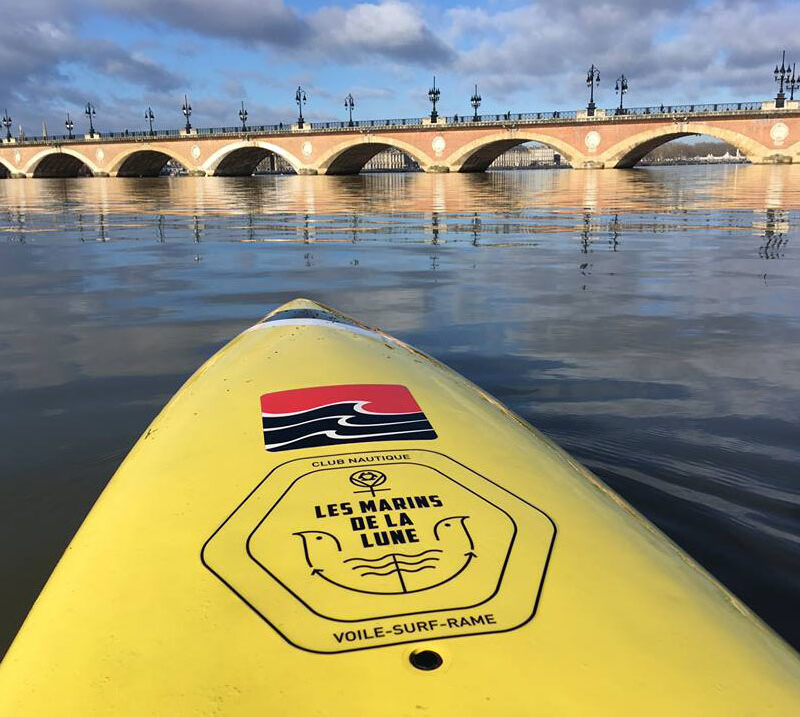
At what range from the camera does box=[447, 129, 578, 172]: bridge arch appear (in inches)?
2127

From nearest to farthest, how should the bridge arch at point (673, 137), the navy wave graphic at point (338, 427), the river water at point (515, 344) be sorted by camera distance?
the navy wave graphic at point (338, 427) < the river water at point (515, 344) < the bridge arch at point (673, 137)

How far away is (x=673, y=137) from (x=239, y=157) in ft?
146

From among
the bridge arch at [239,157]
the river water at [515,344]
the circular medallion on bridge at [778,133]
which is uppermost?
the bridge arch at [239,157]

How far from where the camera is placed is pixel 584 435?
3.85 metres

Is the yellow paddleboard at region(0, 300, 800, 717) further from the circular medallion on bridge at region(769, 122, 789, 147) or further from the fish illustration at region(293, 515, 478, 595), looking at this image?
the circular medallion on bridge at region(769, 122, 789, 147)

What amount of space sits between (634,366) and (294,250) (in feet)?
25.9

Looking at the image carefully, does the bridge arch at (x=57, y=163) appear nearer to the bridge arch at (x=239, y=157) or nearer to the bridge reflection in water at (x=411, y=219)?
the bridge arch at (x=239, y=157)

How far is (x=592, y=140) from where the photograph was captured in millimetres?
52594

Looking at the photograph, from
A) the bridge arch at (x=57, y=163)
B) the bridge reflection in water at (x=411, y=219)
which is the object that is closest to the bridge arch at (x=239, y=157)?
the bridge arch at (x=57, y=163)

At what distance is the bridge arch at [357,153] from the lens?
59219 mm

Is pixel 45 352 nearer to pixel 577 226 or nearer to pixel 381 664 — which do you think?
pixel 381 664

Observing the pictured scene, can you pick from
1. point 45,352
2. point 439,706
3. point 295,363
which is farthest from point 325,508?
point 45,352

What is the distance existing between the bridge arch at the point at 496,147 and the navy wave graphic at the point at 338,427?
182 feet

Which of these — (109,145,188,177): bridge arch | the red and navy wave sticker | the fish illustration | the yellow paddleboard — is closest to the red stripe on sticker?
the red and navy wave sticker
